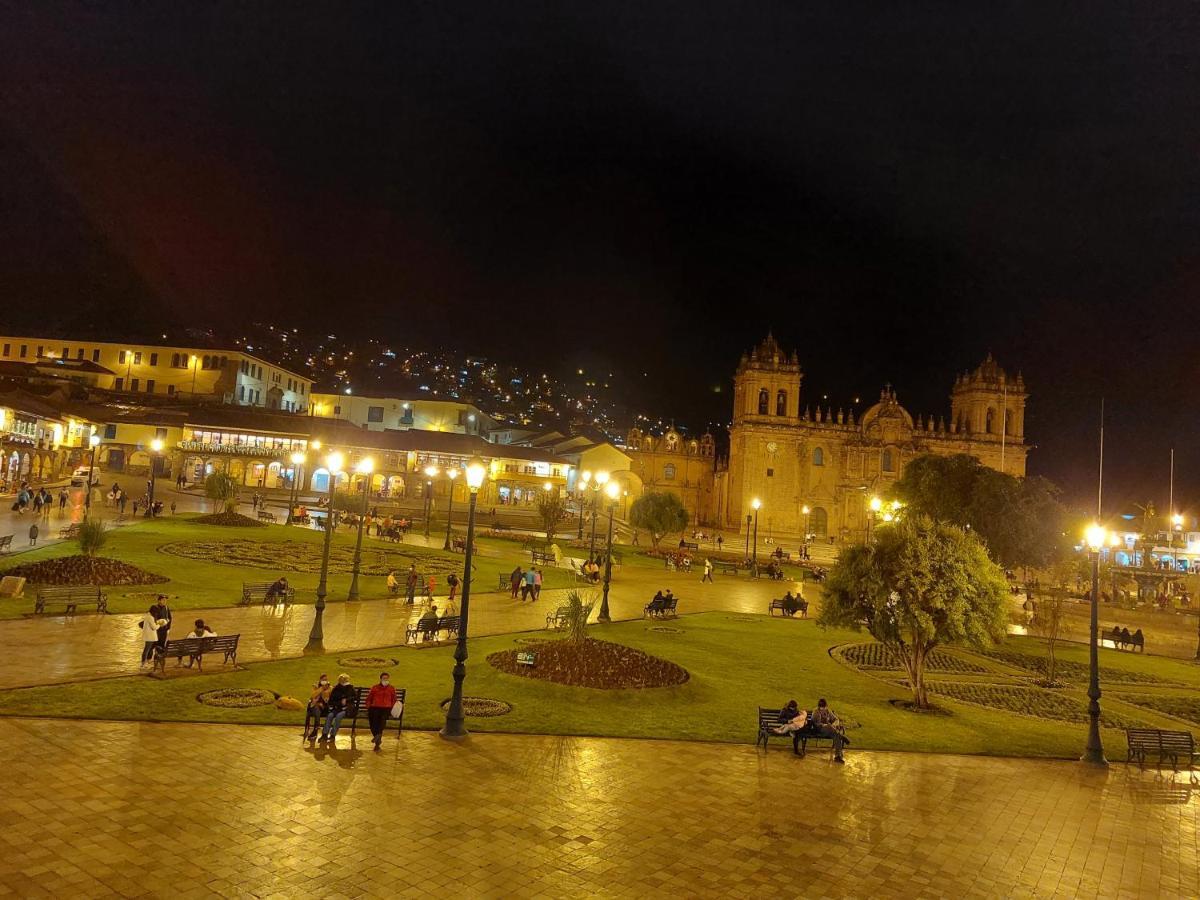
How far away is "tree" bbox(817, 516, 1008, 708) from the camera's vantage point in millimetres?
15906

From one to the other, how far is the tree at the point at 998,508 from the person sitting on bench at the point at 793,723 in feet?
84.9

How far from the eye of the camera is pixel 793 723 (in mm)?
12422

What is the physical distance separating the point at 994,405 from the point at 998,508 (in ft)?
164

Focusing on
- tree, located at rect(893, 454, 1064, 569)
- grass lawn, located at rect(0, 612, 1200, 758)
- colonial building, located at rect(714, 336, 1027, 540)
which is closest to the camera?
grass lawn, located at rect(0, 612, 1200, 758)

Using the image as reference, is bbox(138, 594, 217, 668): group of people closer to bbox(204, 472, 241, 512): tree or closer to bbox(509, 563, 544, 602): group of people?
bbox(509, 563, 544, 602): group of people

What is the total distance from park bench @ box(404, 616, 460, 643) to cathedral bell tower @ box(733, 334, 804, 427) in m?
59.7

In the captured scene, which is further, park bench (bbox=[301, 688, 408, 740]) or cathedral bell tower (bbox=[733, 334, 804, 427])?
cathedral bell tower (bbox=[733, 334, 804, 427])

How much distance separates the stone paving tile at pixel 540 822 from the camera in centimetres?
725

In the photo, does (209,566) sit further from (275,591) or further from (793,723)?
(793,723)

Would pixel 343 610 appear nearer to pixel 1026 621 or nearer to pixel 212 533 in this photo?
pixel 212 533

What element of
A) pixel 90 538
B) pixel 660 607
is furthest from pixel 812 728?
pixel 90 538

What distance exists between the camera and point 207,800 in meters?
8.60

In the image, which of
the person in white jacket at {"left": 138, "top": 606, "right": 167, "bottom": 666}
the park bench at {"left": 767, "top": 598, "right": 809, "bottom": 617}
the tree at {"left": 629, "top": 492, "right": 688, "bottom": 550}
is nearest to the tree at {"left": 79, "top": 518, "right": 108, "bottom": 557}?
the person in white jacket at {"left": 138, "top": 606, "right": 167, "bottom": 666}

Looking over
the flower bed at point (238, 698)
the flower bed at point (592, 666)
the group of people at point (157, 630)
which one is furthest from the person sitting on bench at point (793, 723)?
the group of people at point (157, 630)
